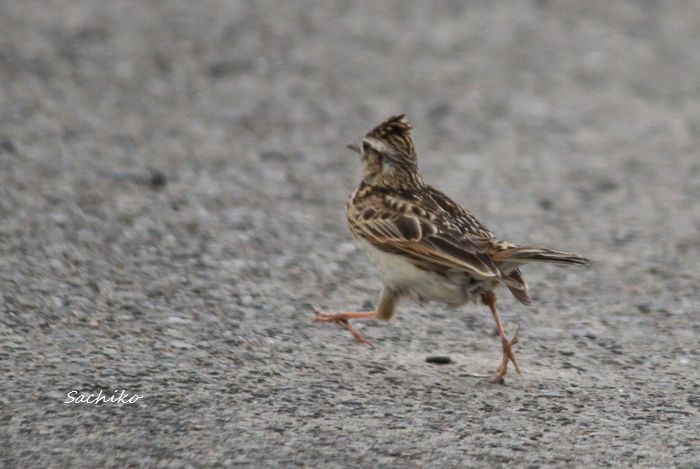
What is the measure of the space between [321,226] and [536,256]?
13.9ft

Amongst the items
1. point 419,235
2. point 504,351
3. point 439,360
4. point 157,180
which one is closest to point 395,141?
point 419,235

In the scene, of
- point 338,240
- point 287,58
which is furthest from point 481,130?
point 338,240

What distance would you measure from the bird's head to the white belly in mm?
881

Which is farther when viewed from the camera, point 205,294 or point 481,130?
point 481,130

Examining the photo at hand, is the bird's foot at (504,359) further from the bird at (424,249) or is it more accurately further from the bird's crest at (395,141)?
the bird's crest at (395,141)

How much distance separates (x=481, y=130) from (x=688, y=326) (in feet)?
18.4

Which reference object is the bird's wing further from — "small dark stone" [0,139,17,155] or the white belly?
"small dark stone" [0,139,17,155]

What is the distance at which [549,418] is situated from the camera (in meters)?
7.16

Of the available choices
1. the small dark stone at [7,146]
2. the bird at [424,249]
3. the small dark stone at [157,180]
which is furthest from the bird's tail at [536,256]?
the small dark stone at [7,146]

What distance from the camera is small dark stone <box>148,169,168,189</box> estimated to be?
11.9m

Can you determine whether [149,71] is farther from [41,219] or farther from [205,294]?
[205,294]

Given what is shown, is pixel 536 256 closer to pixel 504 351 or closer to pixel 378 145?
pixel 504 351

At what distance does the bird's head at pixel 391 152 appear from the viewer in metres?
8.73

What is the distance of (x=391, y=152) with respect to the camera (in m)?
8.73
